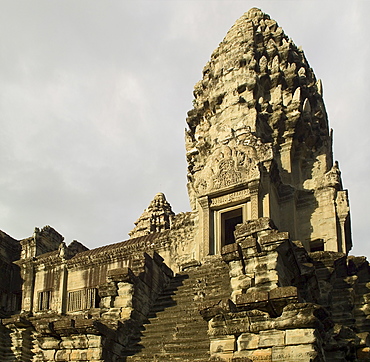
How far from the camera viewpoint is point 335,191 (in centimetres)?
2189

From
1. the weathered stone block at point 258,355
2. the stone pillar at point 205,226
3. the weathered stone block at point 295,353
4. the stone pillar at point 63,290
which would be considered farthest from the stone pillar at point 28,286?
the weathered stone block at point 295,353

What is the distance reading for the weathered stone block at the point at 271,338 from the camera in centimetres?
1115

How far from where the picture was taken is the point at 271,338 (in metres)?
11.3

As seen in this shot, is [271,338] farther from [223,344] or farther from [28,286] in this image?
[28,286]

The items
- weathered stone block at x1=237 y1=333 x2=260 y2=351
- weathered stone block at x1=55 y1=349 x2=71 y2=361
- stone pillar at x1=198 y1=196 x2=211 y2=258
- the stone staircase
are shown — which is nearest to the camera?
weathered stone block at x1=237 y1=333 x2=260 y2=351

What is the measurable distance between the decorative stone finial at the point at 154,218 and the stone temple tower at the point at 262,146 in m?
15.2

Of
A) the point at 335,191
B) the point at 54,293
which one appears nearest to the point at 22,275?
the point at 54,293

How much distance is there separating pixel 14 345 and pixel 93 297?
4.10 meters

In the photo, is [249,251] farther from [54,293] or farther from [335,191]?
[54,293]

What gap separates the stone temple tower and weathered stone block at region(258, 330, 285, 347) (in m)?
9.07

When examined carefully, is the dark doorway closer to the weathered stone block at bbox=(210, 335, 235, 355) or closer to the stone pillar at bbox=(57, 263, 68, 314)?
the stone pillar at bbox=(57, 263, 68, 314)

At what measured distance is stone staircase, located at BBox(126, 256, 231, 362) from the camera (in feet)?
43.7

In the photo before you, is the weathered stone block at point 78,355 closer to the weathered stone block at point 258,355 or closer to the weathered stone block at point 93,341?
the weathered stone block at point 93,341

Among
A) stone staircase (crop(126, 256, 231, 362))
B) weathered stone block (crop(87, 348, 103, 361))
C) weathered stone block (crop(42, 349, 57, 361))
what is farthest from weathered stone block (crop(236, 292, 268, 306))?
weathered stone block (crop(42, 349, 57, 361))
